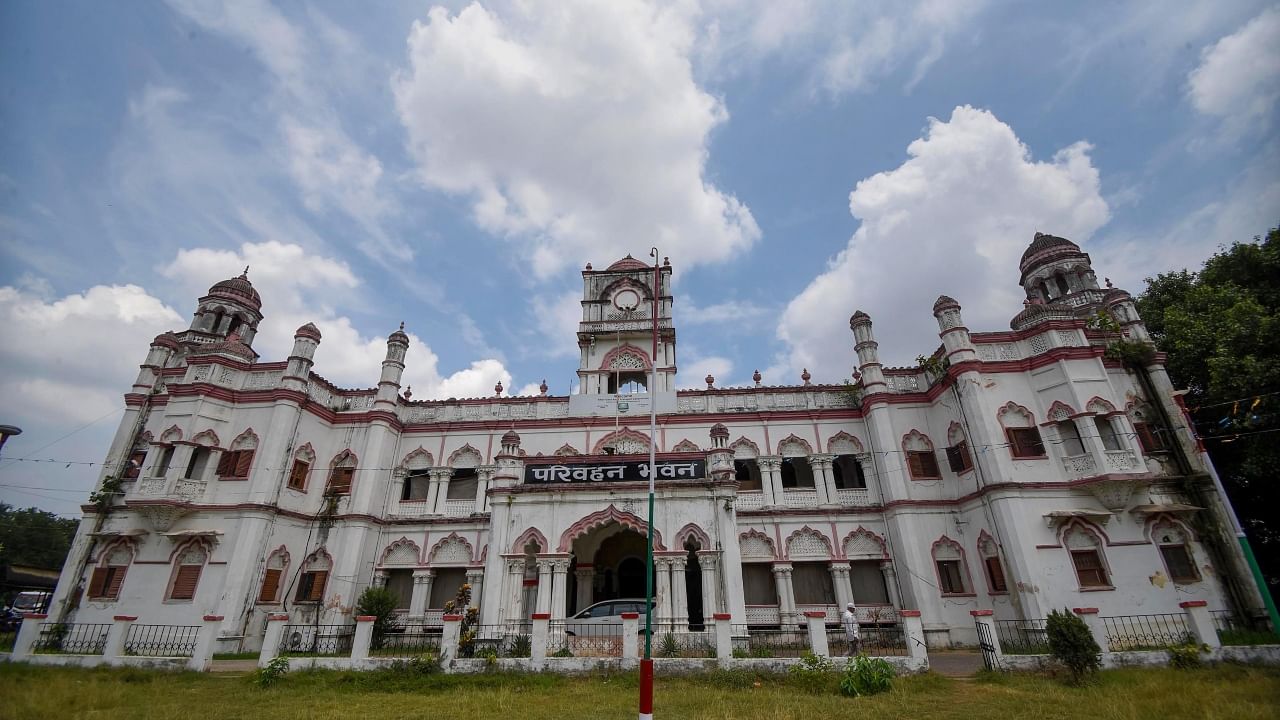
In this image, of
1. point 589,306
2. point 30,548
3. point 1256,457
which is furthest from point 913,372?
point 30,548

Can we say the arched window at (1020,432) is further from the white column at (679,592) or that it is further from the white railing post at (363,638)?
the white railing post at (363,638)

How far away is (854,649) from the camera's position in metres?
13.5

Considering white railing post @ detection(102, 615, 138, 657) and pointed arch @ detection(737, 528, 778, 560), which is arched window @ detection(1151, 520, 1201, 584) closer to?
pointed arch @ detection(737, 528, 778, 560)

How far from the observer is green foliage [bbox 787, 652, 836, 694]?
11008 mm

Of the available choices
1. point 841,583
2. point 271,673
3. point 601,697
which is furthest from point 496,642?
point 841,583

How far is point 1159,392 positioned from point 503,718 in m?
22.3

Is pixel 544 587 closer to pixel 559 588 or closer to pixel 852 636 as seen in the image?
pixel 559 588

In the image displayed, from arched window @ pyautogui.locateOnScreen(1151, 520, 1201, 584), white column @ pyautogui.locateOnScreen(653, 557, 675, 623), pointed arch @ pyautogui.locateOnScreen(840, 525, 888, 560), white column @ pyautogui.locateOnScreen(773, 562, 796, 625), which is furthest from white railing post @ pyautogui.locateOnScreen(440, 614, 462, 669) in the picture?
arched window @ pyautogui.locateOnScreen(1151, 520, 1201, 584)

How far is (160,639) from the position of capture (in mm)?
16625

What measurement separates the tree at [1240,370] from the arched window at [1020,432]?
14.5 feet

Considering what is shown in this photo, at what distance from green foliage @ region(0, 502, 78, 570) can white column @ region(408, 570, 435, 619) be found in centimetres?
3825

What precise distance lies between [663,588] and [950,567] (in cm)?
1080

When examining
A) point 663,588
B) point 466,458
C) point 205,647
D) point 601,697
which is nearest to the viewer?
point 601,697

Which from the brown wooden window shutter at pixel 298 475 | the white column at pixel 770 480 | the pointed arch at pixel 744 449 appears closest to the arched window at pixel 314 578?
the brown wooden window shutter at pixel 298 475
